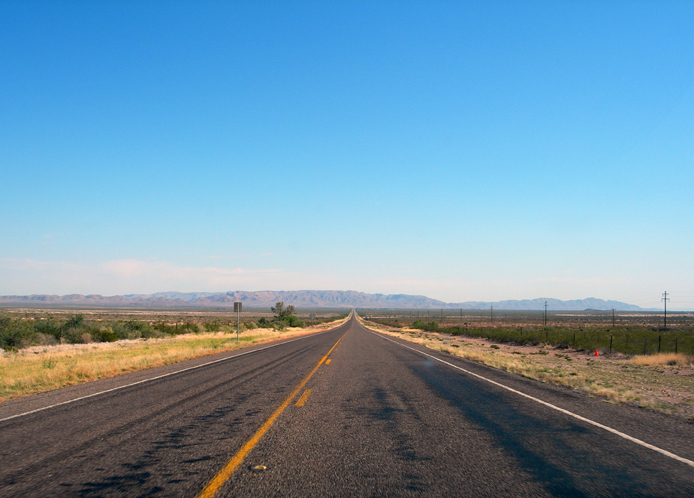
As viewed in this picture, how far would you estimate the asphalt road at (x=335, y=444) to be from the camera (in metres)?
4.37

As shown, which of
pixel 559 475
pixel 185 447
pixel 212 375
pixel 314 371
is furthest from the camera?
pixel 314 371

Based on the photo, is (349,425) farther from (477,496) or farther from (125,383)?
(125,383)

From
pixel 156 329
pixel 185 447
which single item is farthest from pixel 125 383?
pixel 156 329

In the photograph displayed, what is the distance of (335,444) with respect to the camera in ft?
19.2

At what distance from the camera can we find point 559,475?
4719mm

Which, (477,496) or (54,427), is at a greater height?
(477,496)

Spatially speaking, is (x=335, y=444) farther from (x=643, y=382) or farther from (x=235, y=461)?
(x=643, y=382)

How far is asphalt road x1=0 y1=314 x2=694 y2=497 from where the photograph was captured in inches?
172

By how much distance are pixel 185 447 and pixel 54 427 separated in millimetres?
2955

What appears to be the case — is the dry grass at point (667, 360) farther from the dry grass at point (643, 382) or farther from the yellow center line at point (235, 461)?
the yellow center line at point (235, 461)

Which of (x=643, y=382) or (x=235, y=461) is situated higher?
(x=235, y=461)

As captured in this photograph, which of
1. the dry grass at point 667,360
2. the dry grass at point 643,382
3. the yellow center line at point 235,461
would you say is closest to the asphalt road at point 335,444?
the yellow center line at point 235,461

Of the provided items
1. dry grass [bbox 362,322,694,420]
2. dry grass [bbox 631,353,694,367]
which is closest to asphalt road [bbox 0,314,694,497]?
dry grass [bbox 362,322,694,420]

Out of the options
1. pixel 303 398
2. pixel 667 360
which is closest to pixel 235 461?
pixel 303 398
